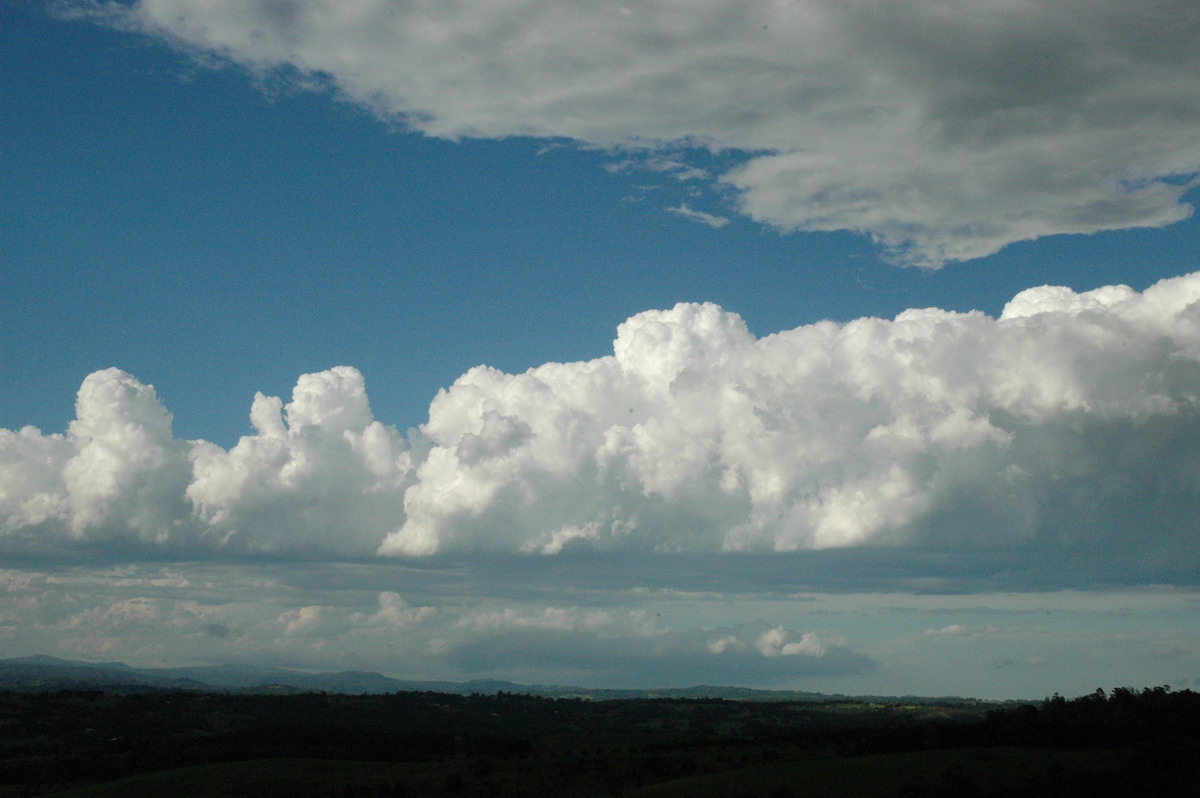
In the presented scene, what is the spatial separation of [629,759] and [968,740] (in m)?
31.2

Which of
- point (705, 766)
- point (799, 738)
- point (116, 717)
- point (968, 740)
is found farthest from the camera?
point (116, 717)

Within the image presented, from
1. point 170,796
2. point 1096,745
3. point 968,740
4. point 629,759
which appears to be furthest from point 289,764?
point 1096,745

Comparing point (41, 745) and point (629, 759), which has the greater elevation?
point (629, 759)

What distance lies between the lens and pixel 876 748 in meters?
78.8

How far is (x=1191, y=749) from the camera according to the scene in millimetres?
63312

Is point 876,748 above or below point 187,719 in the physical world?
above

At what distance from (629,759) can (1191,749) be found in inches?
1862

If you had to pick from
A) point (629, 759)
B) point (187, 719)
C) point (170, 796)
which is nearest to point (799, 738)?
point (629, 759)

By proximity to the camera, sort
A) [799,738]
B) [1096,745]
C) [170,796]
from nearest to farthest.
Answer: [1096,745]
[170,796]
[799,738]

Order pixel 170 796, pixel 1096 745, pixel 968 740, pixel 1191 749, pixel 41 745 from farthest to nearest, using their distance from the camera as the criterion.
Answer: pixel 41 745 < pixel 170 796 < pixel 968 740 < pixel 1096 745 < pixel 1191 749

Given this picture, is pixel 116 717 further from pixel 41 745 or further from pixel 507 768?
pixel 507 768

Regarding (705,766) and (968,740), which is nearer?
(968,740)

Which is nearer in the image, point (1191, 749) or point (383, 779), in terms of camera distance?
point (1191, 749)

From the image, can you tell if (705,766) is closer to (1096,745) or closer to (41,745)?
(1096,745)
